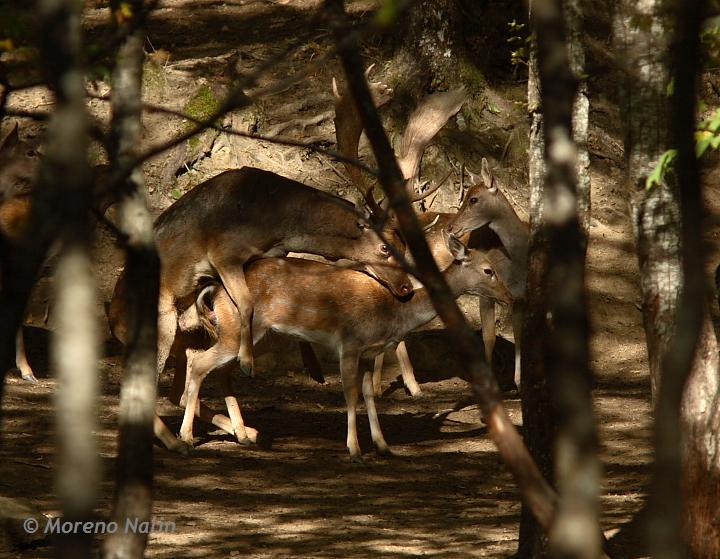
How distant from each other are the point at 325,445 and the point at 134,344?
6.30 metres

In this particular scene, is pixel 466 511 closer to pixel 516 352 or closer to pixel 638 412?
pixel 638 412

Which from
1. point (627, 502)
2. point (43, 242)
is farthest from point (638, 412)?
point (43, 242)

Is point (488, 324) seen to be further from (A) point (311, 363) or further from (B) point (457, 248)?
(A) point (311, 363)

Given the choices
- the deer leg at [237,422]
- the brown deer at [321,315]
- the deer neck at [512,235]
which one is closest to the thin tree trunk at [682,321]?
the brown deer at [321,315]

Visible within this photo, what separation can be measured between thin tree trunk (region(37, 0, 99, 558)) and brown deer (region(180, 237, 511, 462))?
23.3ft

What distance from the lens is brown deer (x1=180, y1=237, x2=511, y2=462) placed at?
10.6m

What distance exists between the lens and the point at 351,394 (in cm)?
1046

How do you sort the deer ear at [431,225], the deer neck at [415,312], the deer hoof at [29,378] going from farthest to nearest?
1. the deer ear at [431,225]
2. the deer hoof at [29,378]
3. the deer neck at [415,312]

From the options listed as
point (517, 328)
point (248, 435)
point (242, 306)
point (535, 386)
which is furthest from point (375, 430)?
point (535, 386)

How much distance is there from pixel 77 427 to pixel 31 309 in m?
11.3

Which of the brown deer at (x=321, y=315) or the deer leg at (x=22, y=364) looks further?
the deer leg at (x=22, y=364)

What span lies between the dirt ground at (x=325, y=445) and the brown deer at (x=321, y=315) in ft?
2.15

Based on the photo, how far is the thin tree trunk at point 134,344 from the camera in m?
4.46

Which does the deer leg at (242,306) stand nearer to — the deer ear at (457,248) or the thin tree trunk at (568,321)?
the deer ear at (457,248)
